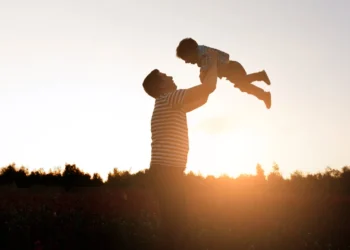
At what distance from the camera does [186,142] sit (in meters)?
3.24

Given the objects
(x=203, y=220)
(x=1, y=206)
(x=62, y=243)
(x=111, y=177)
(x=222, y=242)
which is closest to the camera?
(x=62, y=243)

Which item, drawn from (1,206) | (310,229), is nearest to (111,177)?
(1,206)

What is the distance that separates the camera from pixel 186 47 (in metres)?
4.50

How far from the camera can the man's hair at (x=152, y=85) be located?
11.6 ft

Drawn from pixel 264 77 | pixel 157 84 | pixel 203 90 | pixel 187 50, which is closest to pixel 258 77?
pixel 264 77

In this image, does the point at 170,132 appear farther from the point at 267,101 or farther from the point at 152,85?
the point at 267,101

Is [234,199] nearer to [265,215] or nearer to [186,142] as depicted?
[265,215]

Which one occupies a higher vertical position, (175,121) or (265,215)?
(175,121)

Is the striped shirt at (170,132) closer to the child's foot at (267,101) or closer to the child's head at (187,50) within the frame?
the child's head at (187,50)

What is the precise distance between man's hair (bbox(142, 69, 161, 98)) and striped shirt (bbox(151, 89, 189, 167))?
0.26 meters

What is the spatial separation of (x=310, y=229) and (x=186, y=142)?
262 inches

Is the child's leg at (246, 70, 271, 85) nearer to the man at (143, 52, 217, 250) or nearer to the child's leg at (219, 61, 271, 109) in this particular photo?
the child's leg at (219, 61, 271, 109)

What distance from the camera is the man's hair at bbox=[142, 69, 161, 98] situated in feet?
11.6

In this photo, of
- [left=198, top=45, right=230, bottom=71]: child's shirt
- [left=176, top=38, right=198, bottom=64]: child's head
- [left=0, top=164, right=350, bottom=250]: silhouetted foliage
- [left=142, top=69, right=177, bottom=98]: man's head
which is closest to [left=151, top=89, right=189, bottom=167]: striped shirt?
[left=142, top=69, right=177, bottom=98]: man's head
